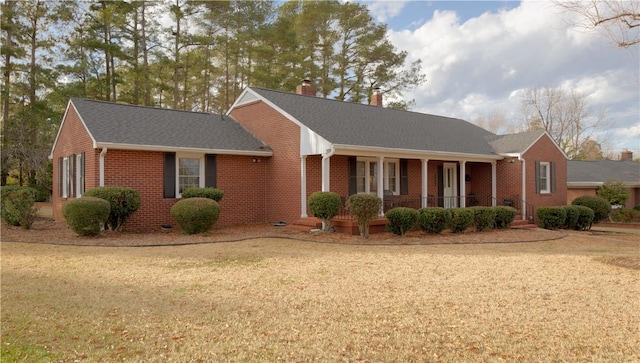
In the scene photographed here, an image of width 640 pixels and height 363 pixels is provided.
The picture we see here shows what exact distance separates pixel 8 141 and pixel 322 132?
21.8 m

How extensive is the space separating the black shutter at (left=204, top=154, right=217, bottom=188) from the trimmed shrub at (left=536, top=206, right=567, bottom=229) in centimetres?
1238

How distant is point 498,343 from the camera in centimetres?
436

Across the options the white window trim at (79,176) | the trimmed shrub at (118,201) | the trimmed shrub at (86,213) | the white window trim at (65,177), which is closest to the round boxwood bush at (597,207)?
the trimmed shrub at (118,201)

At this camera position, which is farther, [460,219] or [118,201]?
[460,219]

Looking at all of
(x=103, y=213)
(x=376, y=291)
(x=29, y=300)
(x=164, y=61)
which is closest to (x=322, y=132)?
(x=103, y=213)

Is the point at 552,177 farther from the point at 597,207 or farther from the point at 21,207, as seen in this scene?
the point at 21,207

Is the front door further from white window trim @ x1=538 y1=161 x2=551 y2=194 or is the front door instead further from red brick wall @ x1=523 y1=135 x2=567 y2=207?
white window trim @ x1=538 y1=161 x2=551 y2=194

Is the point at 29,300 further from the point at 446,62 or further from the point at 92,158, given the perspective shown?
the point at 446,62

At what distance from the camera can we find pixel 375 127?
17.0m

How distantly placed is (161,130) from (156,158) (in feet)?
4.65

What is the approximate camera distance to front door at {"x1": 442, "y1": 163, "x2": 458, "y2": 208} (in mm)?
18900

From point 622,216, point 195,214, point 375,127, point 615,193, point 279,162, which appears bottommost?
point 622,216

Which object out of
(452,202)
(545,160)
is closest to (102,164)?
(452,202)

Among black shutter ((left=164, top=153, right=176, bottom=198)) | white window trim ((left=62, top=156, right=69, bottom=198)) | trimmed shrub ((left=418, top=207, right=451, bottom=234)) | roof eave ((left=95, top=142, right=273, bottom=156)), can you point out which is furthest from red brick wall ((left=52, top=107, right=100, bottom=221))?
trimmed shrub ((left=418, top=207, right=451, bottom=234))
